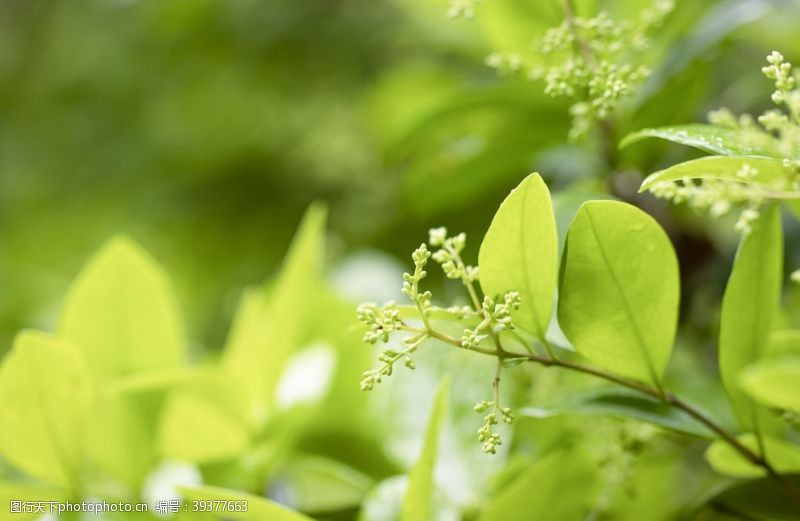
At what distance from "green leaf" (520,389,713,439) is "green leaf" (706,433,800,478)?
3 cm

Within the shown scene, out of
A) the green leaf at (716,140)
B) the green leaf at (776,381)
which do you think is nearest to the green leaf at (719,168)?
the green leaf at (716,140)

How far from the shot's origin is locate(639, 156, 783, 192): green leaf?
1.32 ft

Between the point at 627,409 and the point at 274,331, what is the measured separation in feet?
0.99

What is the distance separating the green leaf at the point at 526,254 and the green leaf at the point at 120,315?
38 cm

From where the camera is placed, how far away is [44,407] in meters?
0.60

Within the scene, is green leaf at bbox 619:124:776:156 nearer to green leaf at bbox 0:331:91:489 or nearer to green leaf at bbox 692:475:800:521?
green leaf at bbox 692:475:800:521

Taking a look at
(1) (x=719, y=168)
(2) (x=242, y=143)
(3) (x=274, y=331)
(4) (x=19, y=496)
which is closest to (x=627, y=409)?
(1) (x=719, y=168)

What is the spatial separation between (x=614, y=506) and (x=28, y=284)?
45.9 inches

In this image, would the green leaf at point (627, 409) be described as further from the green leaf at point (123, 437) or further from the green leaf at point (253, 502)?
the green leaf at point (123, 437)

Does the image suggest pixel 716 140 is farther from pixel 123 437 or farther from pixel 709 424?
pixel 123 437

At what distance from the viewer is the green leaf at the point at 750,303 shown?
451mm

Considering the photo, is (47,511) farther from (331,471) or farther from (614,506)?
(614,506)

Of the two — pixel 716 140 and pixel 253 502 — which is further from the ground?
pixel 716 140

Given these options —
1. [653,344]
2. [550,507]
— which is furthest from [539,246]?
[550,507]
